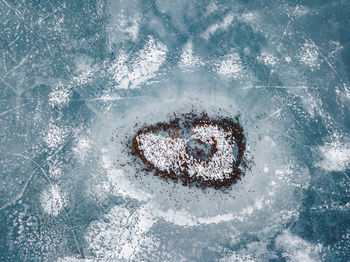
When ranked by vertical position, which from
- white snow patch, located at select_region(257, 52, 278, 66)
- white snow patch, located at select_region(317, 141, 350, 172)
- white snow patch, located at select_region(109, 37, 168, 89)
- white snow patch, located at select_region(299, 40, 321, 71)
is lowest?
white snow patch, located at select_region(317, 141, 350, 172)

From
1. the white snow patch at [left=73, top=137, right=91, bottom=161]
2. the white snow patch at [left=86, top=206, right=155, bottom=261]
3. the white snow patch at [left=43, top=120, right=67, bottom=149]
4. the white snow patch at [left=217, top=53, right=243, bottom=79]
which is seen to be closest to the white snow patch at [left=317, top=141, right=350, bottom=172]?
the white snow patch at [left=217, top=53, right=243, bottom=79]

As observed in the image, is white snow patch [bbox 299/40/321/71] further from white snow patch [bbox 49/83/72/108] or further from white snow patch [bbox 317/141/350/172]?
white snow patch [bbox 49/83/72/108]

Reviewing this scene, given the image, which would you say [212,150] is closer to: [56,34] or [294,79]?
[294,79]

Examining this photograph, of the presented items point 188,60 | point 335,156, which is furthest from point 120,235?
point 335,156

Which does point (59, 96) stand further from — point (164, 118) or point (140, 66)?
point (164, 118)

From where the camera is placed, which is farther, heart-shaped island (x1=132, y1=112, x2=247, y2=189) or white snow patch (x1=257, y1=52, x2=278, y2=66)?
white snow patch (x1=257, y1=52, x2=278, y2=66)

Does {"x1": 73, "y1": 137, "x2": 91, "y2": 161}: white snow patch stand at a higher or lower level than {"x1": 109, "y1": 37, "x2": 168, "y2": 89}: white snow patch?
lower

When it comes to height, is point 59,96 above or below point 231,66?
below

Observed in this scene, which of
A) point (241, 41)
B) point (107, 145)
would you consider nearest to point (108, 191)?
point (107, 145)

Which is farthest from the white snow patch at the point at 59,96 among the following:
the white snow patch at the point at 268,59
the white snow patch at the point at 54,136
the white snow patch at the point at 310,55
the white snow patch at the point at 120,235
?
the white snow patch at the point at 310,55
